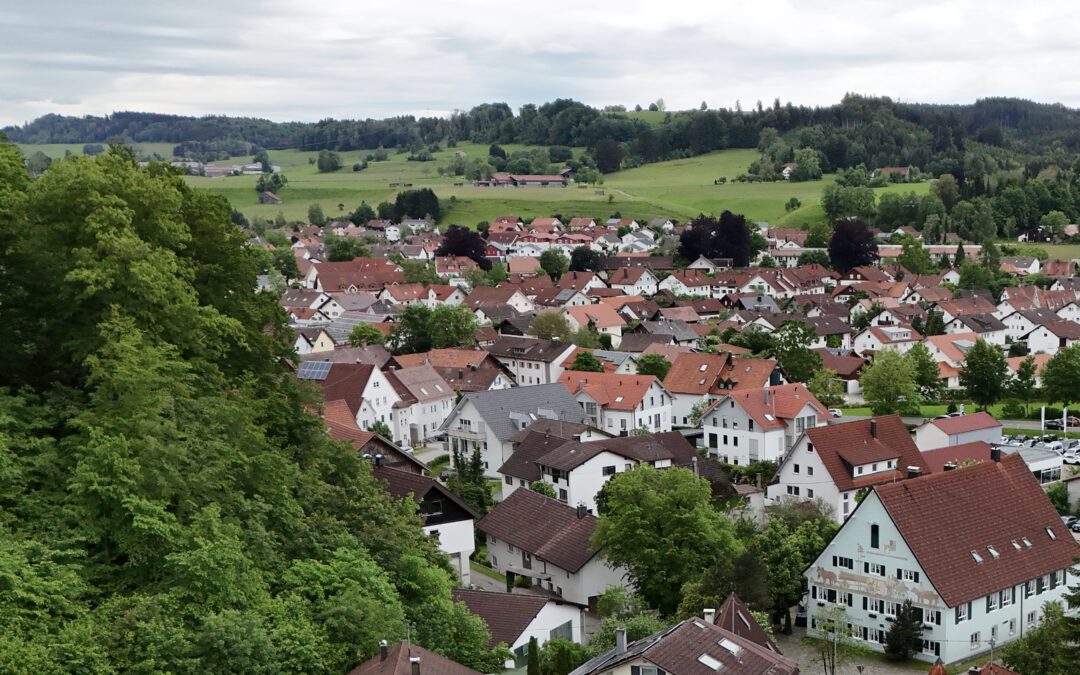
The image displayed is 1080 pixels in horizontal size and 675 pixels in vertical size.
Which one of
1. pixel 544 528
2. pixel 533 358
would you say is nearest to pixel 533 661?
pixel 544 528

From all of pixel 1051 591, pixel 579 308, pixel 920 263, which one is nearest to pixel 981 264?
pixel 920 263

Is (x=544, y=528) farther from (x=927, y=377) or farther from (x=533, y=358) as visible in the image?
(x=927, y=377)

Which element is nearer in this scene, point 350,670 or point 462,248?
point 350,670

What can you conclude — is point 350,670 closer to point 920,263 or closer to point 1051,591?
point 1051,591

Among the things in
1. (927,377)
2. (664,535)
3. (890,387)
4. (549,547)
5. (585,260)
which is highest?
(664,535)

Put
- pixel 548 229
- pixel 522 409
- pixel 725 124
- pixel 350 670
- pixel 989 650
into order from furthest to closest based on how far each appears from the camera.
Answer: pixel 725 124 < pixel 548 229 < pixel 522 409 < pixel 989 650 < pixel 350 670

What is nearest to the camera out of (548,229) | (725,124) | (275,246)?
(275,246)
